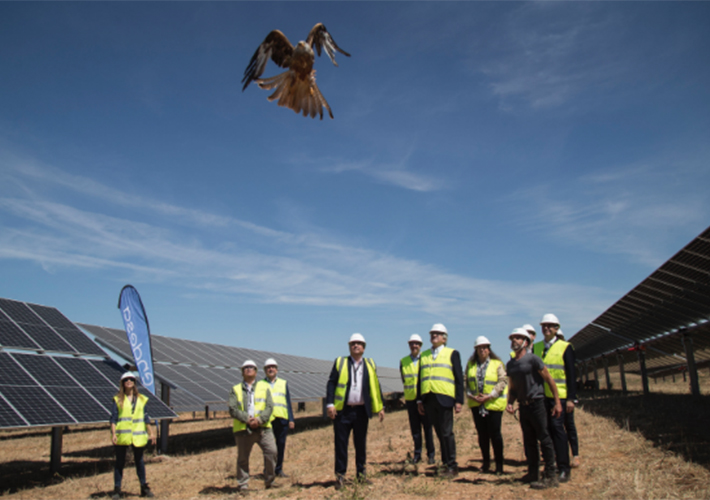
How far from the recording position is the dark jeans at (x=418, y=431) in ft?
27.9

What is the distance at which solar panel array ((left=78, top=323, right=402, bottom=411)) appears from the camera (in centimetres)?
1460

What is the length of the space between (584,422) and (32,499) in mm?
12607

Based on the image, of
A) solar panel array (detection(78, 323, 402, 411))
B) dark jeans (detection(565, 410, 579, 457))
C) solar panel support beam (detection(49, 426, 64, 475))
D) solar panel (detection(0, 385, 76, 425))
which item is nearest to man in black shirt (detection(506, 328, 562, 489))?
dark jeans (detection(565, 410, 579, 457))

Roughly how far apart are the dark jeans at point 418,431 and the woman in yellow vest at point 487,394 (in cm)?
95

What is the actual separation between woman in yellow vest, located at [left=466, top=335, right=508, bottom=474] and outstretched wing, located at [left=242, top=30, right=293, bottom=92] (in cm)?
522

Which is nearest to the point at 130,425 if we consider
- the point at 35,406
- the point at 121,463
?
the point at 121,463

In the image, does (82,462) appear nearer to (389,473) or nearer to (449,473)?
(389,473)

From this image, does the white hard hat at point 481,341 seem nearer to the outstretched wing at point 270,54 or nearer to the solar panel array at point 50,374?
the outstretched wing at point 270,54

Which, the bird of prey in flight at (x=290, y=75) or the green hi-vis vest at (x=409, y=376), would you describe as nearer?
the bird of prey in flight at (x=290, y=75)

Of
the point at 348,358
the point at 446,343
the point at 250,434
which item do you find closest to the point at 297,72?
the point at 348,358

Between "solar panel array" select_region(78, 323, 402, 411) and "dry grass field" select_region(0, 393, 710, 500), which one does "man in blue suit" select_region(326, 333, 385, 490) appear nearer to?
"dry grass field" select_region(0, 393, 710, 500)

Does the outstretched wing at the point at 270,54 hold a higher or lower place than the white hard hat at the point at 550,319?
higher

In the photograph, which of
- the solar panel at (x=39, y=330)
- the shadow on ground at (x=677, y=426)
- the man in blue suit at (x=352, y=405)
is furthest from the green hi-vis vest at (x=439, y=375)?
the solar panel at (x=39, y=330)

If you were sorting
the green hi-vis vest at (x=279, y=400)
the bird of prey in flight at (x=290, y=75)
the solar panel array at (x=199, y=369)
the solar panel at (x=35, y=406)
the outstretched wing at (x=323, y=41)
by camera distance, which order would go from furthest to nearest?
the solar panel array at (x=199, y=369) < the green hi-vis vest at (x=279, y=400) < the solar panel at (x=35, y=406) < the outstretched wing at (x=323, y=41) < the bird of prey in flight at (x=290, y=75)
